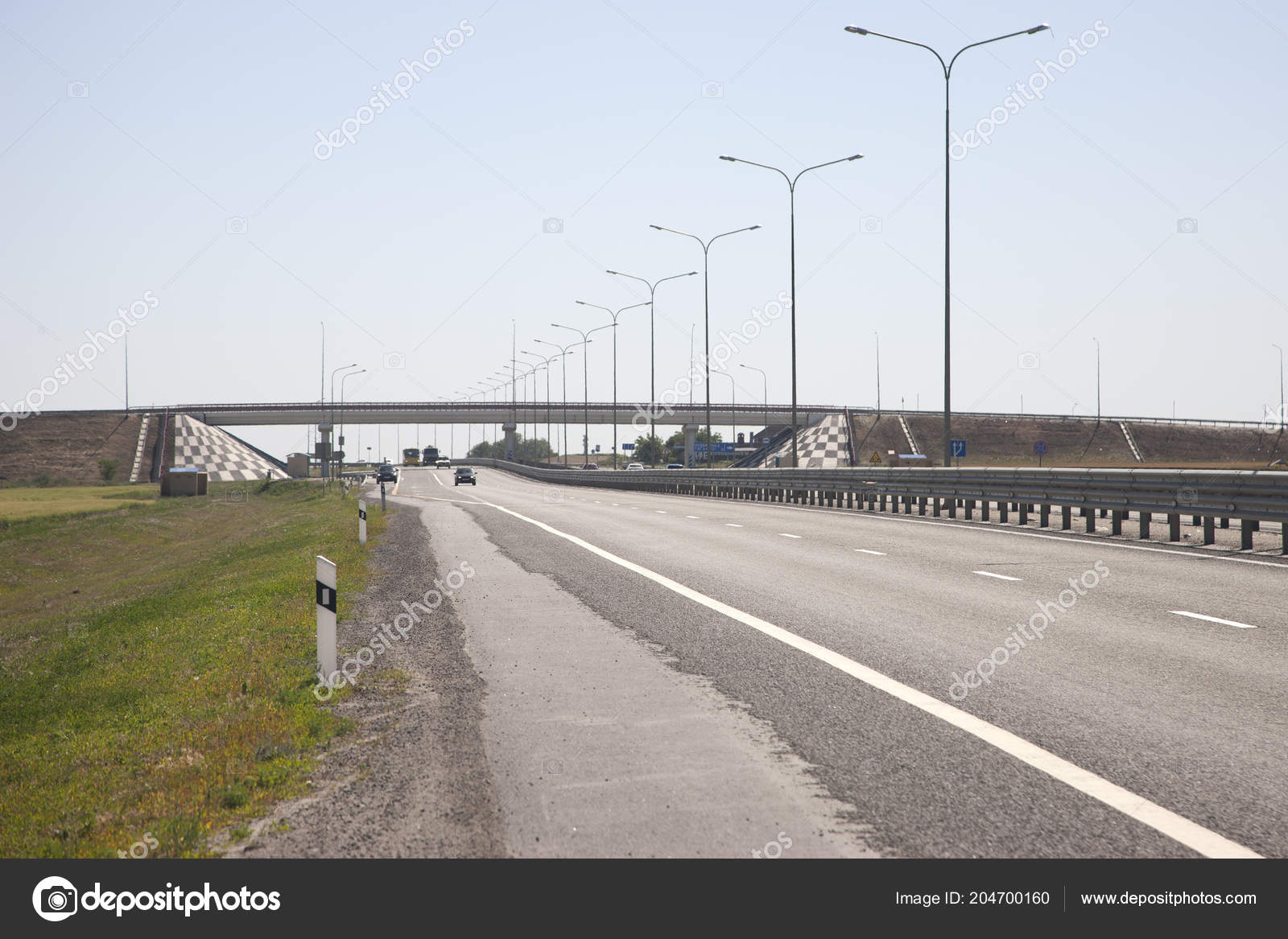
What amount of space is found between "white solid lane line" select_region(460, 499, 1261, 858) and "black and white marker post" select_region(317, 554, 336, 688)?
11.8 feet

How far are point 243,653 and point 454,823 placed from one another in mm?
6072

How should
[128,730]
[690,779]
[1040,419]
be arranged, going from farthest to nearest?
[1040,419]
[128,730]
[690,779]

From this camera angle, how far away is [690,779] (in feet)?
17.8

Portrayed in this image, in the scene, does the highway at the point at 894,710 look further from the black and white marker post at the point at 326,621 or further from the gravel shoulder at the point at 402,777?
the black and white marker post at the point at 326,621

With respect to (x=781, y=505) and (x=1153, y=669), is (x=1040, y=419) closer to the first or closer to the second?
(x=781, y=505)

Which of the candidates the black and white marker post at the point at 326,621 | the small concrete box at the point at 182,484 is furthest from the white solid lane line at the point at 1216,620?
the small concrete box at the point at 182,484

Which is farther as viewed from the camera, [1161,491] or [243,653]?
[1161,491]

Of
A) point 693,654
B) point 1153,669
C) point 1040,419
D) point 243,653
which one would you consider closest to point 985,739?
point 1153,669
